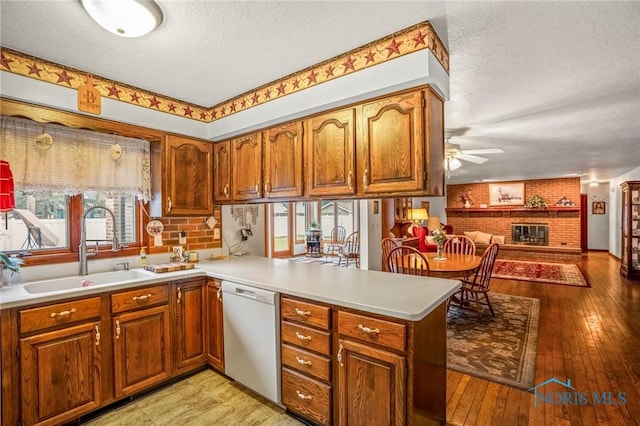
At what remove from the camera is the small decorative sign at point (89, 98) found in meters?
2.20

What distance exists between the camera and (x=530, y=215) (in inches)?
346

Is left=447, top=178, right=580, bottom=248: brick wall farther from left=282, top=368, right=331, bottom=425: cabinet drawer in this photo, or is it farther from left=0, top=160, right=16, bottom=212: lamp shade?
left=0, top=160, right=16, bottom=212: lamp shade

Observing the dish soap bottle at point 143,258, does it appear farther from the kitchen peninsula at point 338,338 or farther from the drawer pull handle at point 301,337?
the drawer pull handle at point 301,337

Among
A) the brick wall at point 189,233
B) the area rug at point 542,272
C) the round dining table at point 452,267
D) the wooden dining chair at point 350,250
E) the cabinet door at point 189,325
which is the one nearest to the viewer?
the cabinet door at point 189,325

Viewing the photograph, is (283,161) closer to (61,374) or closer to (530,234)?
(61,374)

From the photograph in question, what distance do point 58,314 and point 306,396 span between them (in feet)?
5.07

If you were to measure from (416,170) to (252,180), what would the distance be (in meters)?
1.50

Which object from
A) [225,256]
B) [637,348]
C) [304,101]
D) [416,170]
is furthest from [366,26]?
[637,348]

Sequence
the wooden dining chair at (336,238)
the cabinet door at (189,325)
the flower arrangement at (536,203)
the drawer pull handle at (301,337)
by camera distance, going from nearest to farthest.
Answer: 1. the drawer pull handle at (301,337)
2. the cabinet door at (189,325)
3. the wooden dining chair at (336,238)
4. the flower arrangement at (536,203)

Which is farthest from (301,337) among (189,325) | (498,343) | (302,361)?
(498,343)

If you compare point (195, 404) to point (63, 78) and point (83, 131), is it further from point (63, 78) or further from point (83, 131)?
point (63, 78)

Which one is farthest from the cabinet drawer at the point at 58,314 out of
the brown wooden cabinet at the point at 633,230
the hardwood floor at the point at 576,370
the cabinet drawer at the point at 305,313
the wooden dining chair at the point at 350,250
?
the brown wooden cabinet at the point at 633,230

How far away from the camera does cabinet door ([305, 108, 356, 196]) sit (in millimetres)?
2078

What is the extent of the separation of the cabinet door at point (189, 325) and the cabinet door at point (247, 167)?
85cm
